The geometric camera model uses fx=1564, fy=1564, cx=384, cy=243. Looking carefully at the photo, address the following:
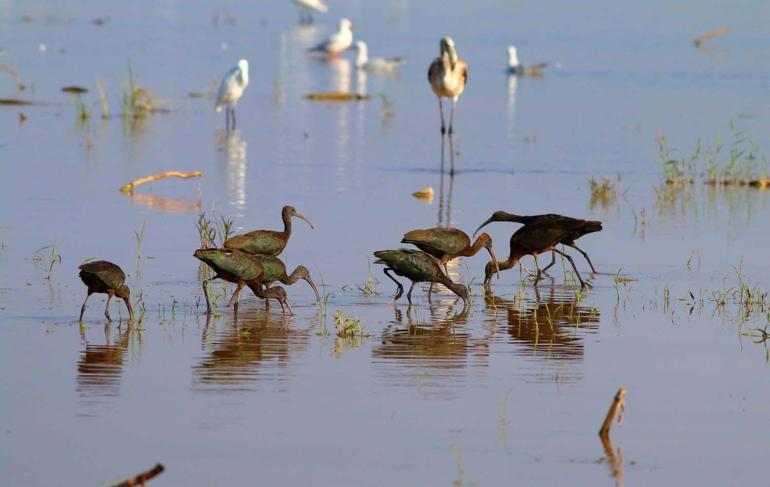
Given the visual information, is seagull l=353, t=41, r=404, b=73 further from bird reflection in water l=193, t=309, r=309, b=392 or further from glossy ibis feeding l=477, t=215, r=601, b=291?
bird reflection in water l=193, t=309, r=309, b=392

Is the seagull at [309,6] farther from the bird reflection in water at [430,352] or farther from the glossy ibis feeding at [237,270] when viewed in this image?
the glossy ibis feeding at [237,270]

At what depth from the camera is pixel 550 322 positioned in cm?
1034

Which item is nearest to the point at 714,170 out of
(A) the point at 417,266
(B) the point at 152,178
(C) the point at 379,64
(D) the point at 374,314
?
(B) the point at 152,178

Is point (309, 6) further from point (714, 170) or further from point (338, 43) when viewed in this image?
point (714, 170)

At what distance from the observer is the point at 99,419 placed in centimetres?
779

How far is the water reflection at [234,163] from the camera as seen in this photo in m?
16.5

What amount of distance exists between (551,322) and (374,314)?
4.06 feet

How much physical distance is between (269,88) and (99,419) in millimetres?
23686

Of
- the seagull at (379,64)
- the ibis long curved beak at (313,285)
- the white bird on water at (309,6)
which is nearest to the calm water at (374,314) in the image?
the ibis long curved beak at (313,285)

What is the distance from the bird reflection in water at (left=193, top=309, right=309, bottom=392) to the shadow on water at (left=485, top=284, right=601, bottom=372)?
143cm

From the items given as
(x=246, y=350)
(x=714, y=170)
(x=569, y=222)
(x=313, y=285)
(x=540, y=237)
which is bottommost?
(x=246, y=350)

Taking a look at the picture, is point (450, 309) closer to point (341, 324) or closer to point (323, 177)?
point (341, 324)

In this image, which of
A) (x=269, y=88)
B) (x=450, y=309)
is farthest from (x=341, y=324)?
(x=269, y=88)

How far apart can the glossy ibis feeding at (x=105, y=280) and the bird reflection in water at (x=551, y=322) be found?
2.52m
